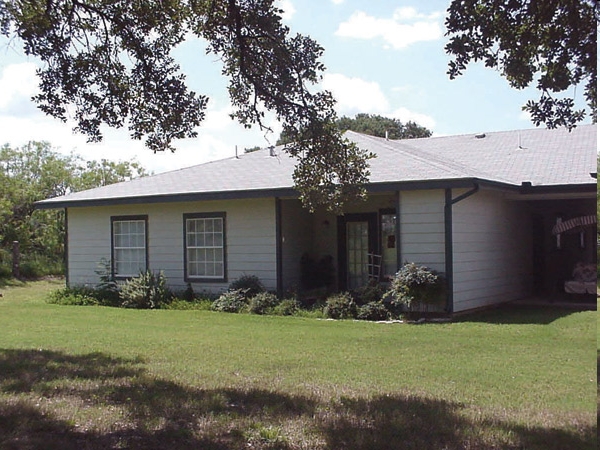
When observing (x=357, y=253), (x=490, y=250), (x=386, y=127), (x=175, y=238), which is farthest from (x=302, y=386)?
(x=386, y=127)

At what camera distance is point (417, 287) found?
1271 cm

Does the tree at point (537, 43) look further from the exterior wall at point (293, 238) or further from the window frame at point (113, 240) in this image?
the window frame at point (113, 240)

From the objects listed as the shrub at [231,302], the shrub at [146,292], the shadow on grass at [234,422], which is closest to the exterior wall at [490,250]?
the shrub at [231,302]

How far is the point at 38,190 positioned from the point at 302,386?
22085 mm

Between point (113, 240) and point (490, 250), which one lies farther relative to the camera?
point (113, 240)

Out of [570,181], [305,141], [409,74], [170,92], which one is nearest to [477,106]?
[409,74]

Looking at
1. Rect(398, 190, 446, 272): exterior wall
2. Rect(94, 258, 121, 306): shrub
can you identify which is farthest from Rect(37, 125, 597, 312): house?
Rect(94, 258, 121, 306): shrub

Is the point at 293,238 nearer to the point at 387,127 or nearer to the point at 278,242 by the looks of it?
the point at 278,242

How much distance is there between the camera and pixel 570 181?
1411cm

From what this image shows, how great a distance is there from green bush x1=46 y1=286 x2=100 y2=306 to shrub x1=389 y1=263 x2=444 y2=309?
7.94m

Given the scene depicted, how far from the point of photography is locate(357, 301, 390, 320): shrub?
1305 centimetres

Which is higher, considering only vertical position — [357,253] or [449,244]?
[449,244]

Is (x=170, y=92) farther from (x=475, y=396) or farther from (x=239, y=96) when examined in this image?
(x=475, y=396)

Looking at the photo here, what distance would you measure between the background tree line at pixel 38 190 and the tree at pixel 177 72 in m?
14.6
